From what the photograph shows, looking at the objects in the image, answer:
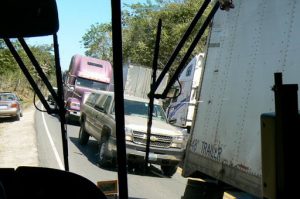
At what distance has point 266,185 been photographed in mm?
1621

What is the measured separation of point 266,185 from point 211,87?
4.44 m

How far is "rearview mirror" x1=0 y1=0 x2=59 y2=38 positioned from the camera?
2.20 m

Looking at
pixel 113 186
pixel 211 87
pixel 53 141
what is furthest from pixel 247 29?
pixel 53 141

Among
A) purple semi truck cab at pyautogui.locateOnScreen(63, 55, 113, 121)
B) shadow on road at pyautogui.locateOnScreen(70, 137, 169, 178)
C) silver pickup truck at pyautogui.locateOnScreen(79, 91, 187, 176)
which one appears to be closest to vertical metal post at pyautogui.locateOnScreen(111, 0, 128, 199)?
shadow on road at pyautogui.locateOnScreen(70, 137, 169, 178)

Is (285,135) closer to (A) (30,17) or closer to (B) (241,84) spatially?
(A) (30,17)

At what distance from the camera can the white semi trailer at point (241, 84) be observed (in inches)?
187

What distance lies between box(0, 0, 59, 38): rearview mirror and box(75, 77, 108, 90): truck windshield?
27.2 metres

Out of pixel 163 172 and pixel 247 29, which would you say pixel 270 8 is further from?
pixel 163 172

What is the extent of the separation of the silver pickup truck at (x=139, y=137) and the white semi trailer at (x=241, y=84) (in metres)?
7.37

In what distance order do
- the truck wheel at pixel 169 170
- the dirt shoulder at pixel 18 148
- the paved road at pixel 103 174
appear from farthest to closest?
the truck wheel at pixel 169 170
the dirt shoulder at pixel 18 148
the paved road at pixel 103 174

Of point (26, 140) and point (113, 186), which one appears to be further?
point (26, 140)

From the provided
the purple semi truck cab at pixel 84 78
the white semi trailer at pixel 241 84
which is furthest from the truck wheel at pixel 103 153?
the purple semi truck cab at pixel 84 78

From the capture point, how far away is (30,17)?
7.32 ft

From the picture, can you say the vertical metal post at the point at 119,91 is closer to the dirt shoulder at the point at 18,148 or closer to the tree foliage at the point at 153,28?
the dirt shoulder at the point at 18,148
